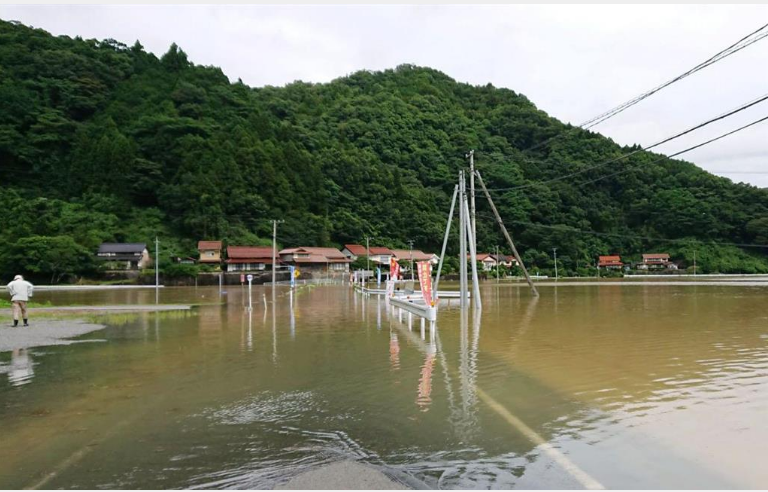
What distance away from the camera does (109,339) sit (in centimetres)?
1200

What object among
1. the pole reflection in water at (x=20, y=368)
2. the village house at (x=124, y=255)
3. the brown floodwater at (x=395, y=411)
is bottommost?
the brown floodwater at (x=395, y=411)

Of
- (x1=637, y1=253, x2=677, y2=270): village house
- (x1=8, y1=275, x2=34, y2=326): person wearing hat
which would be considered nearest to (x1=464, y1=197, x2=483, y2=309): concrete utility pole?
(x1=8, y1=275, x2=34, y2=326): person wearing hat

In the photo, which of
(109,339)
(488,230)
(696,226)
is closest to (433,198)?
(488,230)

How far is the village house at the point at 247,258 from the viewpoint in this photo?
62.4 meters

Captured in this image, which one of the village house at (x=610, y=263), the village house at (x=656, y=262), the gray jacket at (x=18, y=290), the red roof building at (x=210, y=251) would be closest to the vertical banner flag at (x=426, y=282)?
the gray jacket at (x=18, y=290)

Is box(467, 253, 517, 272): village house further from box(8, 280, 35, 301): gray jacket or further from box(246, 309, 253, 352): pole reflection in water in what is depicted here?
box(8, 280, 35, 301): gray jacket

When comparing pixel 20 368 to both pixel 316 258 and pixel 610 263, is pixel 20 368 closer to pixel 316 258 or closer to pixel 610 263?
pixel 316 258

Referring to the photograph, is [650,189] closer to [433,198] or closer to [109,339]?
[433,198]

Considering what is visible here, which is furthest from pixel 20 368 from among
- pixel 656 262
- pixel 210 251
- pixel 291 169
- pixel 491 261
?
pixel 656 262

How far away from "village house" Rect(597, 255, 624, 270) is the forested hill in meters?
2.21

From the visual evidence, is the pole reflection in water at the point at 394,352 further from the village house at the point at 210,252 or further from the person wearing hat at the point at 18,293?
the village house at the point at 210,252

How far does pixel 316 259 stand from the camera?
70.4 meters

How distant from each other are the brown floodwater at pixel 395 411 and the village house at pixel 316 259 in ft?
187

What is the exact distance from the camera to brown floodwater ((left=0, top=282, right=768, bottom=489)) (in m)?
4.21
